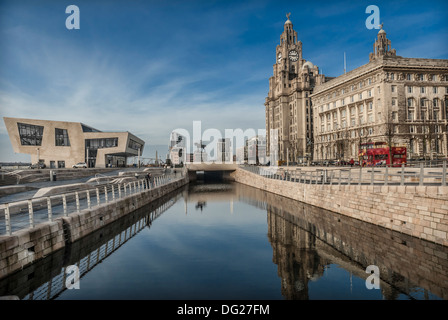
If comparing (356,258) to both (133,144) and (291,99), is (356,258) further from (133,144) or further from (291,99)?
(291,99)

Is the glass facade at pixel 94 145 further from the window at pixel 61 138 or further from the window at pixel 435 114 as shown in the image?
the window at pixel 435 114

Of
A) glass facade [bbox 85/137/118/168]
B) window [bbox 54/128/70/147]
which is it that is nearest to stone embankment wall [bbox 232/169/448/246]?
glass facade [bbox 85/137/118/168]

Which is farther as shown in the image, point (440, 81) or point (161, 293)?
point (440, 81)

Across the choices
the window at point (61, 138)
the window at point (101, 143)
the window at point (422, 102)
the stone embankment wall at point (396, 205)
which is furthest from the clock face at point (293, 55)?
the stone embankment wall at point (396, 205)

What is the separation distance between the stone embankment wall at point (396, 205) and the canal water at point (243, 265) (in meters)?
0.66

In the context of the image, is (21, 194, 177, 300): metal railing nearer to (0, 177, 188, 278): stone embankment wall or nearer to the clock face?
(0, 177, 188, 278): stone embankment wall

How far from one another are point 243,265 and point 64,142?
74.5 metres

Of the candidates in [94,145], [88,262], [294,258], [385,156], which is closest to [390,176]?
[294,258]

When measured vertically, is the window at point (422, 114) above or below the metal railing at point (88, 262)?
above

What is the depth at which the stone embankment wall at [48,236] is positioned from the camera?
913 cm

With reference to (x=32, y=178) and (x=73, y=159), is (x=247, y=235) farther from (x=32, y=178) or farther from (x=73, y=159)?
(x=73, y=159)
